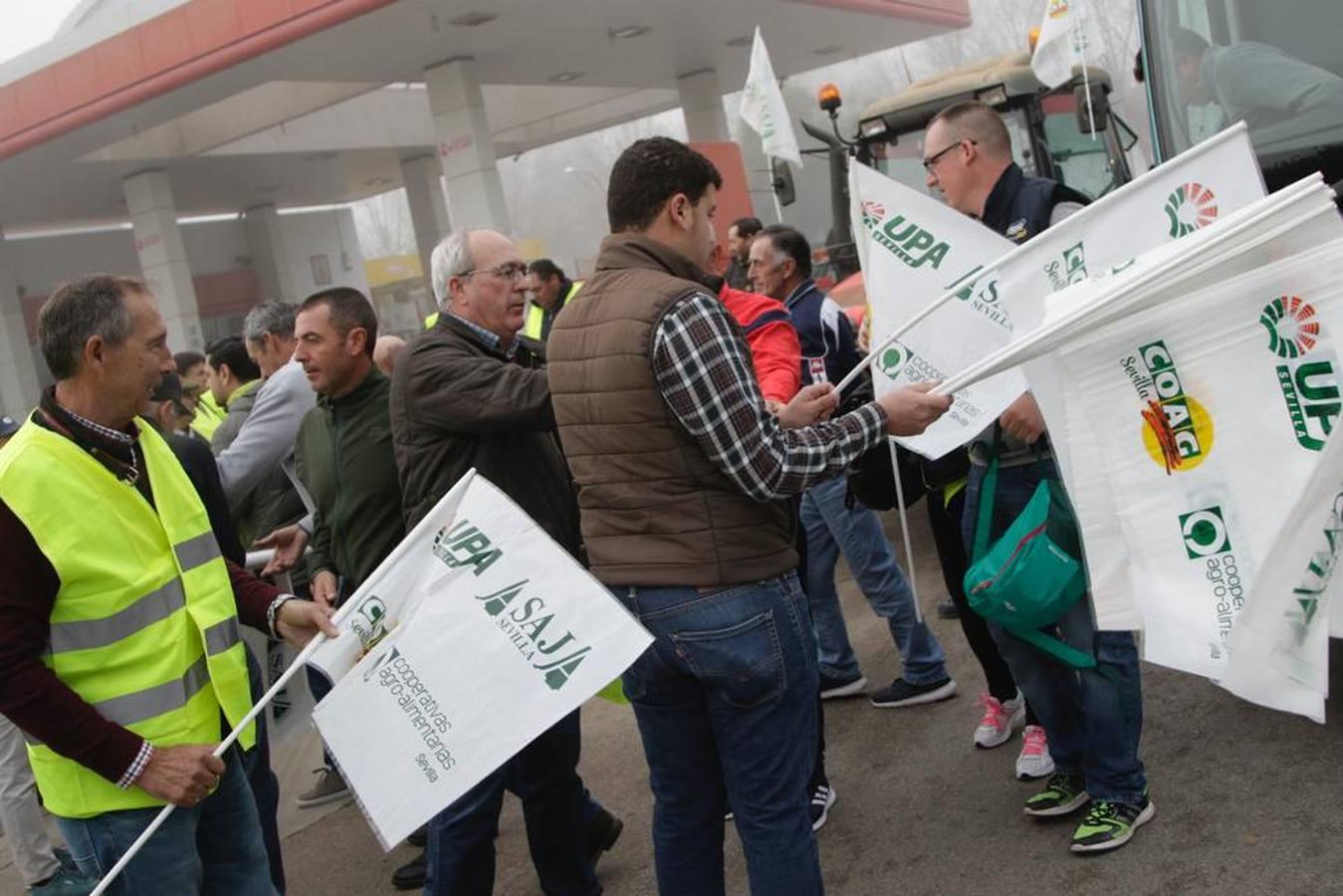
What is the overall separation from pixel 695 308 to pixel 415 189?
25.3 m

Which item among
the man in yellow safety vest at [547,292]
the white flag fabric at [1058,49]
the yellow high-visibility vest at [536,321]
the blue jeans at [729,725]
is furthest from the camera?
the white flag fabric at [1058,49]

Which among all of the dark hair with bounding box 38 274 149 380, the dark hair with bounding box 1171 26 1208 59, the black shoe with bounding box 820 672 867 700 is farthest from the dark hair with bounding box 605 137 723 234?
the black shoe with bounding box 820 672 867 700

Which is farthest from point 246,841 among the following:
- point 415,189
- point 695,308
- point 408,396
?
point 415,189

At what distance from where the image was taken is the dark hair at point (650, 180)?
325 centimetres

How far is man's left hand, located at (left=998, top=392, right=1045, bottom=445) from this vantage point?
384cm

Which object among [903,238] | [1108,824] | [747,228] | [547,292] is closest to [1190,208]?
[903,238]

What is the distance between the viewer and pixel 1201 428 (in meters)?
2.88

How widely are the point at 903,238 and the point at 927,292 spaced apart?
8.1 inches

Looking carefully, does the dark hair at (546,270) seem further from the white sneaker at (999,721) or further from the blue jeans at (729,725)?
the blue jeans at (729,725)

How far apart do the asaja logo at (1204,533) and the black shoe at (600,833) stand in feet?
8.40

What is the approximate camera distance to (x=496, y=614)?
3039 millimetres

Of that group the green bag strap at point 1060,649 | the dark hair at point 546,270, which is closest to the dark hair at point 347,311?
the green bag strap at point 1060,649

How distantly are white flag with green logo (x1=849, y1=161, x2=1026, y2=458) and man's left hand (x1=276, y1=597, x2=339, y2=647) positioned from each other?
5.82 ft

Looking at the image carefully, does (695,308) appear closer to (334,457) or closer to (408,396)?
(408,396)
